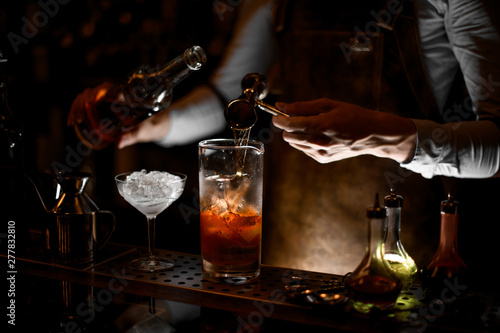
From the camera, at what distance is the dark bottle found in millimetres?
1718

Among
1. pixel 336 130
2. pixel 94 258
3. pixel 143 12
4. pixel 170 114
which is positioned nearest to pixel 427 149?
pixel 336 130

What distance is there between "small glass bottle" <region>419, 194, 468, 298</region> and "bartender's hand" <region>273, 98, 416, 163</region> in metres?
0.30

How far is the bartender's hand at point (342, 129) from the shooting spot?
4.43ft

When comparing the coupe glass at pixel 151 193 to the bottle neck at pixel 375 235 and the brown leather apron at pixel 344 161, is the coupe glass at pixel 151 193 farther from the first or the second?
the brown leather apron at pixel 344 161

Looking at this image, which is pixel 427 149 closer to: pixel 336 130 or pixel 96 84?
pixel 336 130

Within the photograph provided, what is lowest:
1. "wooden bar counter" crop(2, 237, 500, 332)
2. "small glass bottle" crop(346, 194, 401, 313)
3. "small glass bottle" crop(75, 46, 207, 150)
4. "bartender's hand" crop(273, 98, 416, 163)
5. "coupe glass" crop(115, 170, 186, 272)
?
"wooden bar counter" crop(2, 237, 500, 332)

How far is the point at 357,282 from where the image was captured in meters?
1.16

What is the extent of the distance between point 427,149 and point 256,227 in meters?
0.58

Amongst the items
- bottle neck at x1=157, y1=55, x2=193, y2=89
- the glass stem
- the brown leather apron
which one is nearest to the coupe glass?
the glass stem

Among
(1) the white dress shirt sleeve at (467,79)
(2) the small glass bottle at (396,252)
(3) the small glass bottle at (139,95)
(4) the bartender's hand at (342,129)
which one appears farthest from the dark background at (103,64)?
(2) the small glass bottle at (396,252)

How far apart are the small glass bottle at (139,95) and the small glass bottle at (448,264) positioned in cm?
85

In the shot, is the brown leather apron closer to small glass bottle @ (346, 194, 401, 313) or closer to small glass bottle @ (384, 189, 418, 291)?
small glass bottle @ (384, 189, 418, 291)

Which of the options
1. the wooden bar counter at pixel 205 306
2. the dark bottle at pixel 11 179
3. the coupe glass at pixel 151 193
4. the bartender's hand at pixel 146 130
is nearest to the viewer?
the wooden bar counter at pixel 205 306

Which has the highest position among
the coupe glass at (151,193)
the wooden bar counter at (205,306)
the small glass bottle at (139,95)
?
the small glass bottle at (139,95)
